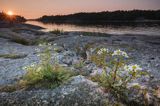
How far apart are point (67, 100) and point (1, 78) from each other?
3828 mm

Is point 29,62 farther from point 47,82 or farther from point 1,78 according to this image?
point 47,82

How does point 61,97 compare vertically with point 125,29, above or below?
above

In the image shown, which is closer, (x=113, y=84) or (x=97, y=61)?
(x=113, y=84)

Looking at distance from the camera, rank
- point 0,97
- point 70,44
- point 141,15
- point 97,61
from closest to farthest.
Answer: point 0,97
point 97,61
point 70,44
point 141,15

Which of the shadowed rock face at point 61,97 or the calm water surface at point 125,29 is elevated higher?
the shadowed rock face at point 61,97

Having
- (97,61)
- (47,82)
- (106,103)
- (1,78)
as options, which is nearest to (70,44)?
(97,61)

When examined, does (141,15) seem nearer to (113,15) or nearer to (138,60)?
(113,15)

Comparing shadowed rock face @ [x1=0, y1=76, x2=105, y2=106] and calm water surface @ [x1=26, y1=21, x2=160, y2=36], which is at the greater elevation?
shadowed rock face @ [x1=0, y1=76, x2=105, y2=106]

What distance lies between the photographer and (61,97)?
654 centimetres

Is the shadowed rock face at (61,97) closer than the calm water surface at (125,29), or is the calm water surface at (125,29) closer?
the shadowed rock face at (61,97)

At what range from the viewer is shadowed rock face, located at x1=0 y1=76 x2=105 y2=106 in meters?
6.31

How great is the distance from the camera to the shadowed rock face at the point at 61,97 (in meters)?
6.31

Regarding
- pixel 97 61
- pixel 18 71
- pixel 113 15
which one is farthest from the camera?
pixel 113 15

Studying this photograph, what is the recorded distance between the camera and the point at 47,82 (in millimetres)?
7371
